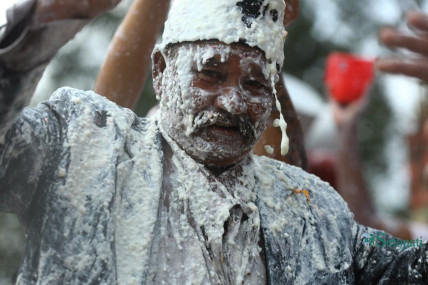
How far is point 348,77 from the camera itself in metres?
5.79

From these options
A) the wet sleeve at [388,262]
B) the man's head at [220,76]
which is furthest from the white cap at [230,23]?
the wet sleeve at [388,262]

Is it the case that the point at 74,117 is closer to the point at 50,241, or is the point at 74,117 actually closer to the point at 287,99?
the point at 50,241

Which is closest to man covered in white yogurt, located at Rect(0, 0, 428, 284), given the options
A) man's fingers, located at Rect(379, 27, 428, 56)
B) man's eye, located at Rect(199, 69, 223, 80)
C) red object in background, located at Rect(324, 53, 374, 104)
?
man's eye, located at Rect(199, 69, 223, 80)

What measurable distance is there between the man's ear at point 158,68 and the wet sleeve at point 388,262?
3.00 ft

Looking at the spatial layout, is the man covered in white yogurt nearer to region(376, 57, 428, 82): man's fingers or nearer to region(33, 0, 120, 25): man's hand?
region(33, 0, 120, 25): man's hand

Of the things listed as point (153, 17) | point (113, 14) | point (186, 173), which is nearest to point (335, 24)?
point (113, 14)

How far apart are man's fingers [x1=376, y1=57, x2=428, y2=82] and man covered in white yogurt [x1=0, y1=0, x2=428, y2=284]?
0.42 metres

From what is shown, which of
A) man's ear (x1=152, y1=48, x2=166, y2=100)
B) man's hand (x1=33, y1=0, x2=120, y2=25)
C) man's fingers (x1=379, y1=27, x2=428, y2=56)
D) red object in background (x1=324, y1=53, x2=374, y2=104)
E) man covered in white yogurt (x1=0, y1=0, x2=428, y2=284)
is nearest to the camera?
A: man's hand (x1=33, y1=0, x2=120, y2=25)

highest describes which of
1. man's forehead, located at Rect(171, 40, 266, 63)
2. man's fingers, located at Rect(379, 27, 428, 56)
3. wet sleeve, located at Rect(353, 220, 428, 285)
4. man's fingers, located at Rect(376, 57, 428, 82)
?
man's fingers, located at Rect(379, 27, 428, 56)

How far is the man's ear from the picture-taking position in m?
2.67

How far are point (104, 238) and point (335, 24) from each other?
38.4 feet

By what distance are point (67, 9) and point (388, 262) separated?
1596mm

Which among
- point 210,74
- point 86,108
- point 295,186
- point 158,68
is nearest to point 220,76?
point 210,74

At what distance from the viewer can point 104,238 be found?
220cm
